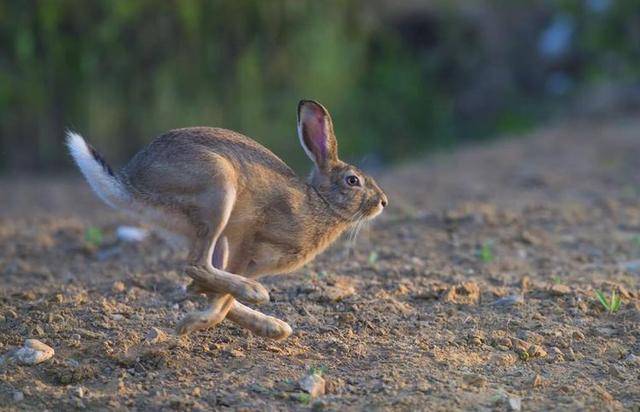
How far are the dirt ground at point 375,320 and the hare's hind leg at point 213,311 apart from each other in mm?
134

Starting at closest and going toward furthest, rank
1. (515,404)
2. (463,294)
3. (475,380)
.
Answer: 1. (515,404)
2. (475,380)
3. (463,294)

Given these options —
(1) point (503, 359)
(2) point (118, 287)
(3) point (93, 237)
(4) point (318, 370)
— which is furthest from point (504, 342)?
(3) point (93, 237)

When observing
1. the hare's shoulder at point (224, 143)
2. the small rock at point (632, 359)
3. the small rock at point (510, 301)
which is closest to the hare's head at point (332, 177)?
the hare's shoulder at point (224, 143)

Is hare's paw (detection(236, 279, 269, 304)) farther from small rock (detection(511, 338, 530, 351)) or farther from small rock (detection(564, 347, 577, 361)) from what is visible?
small rock (detection(564, 347, 577, 361))

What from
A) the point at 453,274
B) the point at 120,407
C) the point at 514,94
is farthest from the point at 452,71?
the point at 120,407

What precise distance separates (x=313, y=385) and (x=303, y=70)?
29.1 feet

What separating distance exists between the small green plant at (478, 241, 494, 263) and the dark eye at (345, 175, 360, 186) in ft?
4.94

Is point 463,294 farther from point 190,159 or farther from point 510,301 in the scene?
point 190,159

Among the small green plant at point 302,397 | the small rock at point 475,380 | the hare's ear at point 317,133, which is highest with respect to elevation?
the hare's ear at point 317,133

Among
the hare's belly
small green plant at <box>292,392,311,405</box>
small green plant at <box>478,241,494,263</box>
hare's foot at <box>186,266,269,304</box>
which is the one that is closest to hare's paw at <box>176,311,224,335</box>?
hare's foot at <box>186,266,269,304</box>

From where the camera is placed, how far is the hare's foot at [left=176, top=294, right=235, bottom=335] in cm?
474

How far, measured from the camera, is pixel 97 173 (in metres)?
4.89

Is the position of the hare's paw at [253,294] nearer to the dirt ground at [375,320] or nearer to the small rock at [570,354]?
the dirt ground at [375,320]

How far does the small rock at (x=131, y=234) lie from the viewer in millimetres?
7470
